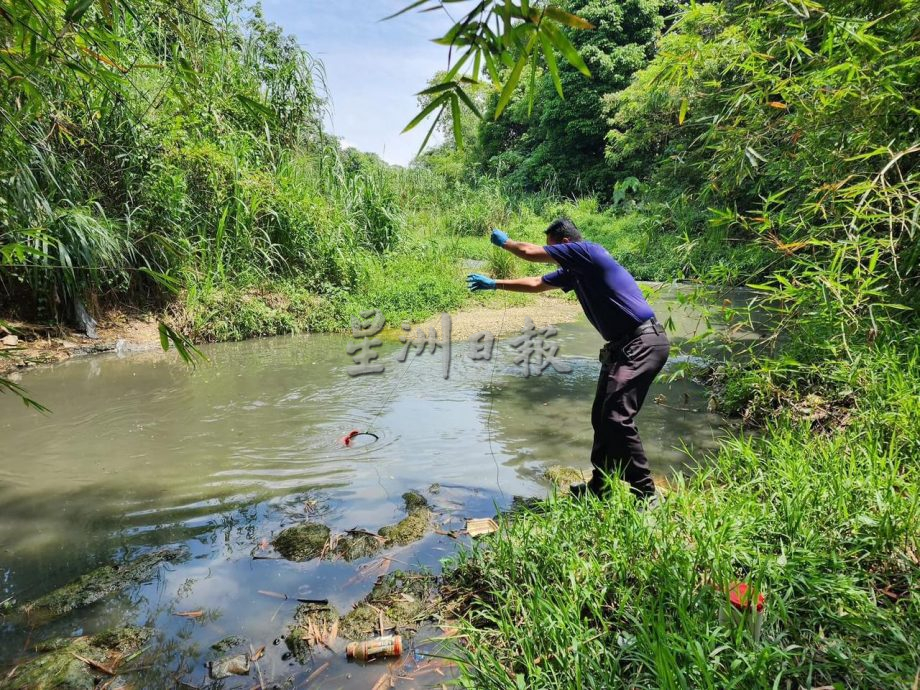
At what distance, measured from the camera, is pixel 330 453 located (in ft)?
12.2

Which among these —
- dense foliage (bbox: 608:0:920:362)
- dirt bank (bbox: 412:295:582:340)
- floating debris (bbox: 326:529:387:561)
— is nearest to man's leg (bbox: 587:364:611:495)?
dense foliage (bbox: 608:0:920:362)

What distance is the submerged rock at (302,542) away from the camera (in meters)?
2.46

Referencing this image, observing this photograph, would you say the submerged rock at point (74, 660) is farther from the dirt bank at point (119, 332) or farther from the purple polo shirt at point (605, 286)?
the dirt bank at point (119, 332)

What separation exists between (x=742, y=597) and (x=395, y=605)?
1213mm

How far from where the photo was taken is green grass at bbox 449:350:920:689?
4.66 ft

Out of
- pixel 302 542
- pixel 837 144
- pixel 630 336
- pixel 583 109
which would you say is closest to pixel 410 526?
pixel 302 542

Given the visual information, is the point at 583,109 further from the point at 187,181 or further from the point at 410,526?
the point at 410,526

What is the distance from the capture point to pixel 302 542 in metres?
2.51

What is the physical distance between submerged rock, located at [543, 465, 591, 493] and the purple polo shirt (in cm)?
89

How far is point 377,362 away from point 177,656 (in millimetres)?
4388

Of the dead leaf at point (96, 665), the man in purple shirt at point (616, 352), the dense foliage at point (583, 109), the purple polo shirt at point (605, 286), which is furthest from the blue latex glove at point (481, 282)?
the dense foliage at point (583, 109)

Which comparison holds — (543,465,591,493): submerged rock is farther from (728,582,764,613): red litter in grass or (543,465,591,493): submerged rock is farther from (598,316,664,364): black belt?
(728,582,764,613): red litter in grass

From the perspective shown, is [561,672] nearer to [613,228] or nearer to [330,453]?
[330,453]

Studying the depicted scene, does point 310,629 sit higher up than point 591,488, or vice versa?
point 591,488
